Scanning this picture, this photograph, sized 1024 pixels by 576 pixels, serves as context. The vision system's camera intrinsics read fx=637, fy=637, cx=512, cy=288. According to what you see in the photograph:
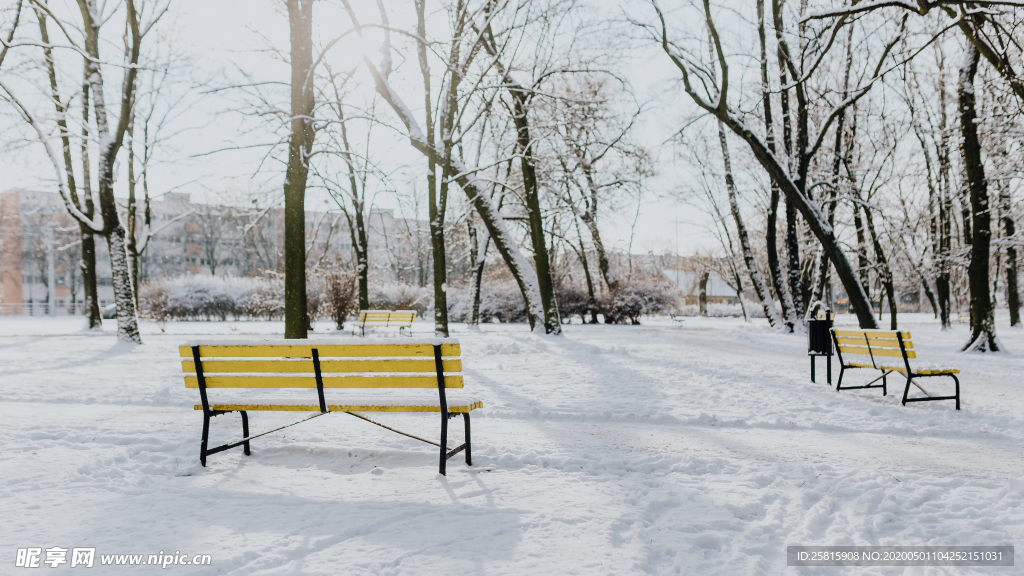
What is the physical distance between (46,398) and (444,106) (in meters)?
10.2

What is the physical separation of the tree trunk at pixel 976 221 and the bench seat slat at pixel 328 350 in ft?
44.8

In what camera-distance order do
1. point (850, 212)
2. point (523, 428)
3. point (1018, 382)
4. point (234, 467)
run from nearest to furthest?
point (234, 467) < point (523, 428) < point (1018, 382) < point (850, 212)

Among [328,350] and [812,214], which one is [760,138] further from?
[328,350]

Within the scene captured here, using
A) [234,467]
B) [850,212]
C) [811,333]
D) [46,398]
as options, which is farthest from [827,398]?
[850,212]

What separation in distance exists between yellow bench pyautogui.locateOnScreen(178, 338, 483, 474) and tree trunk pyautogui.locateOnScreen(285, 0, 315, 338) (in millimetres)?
5149

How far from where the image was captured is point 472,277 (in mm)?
25406

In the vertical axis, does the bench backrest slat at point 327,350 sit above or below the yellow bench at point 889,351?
above

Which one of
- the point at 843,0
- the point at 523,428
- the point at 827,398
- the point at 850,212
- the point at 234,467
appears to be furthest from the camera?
the point at 850,212

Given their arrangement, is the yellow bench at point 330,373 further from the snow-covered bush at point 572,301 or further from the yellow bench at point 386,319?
the snow-covered bush at point 572,301

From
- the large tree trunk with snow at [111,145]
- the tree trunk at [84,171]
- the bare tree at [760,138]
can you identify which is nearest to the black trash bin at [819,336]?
the bare tree at [760,138]

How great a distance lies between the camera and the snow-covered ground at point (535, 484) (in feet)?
10.2

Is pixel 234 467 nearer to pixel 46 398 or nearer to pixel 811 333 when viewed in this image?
pixel 46 398

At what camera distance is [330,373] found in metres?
4.77

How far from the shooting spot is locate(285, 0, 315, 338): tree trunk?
32.6 ft
